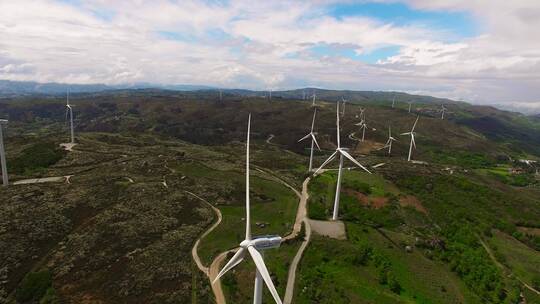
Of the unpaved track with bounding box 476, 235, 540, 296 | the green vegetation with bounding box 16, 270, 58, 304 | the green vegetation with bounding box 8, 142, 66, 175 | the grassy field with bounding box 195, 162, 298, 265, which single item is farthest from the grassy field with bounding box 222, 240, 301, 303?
the green vegetation with bounding box 8, 142, 66, 175

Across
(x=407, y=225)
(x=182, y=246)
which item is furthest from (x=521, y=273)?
(x=182, y=246)

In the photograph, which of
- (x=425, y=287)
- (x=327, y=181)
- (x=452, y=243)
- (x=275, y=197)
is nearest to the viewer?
(x=425, y=287)

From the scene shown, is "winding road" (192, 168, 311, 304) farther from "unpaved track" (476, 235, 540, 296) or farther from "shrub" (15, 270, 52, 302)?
"unpaved track" (476, 235, 540, 296)

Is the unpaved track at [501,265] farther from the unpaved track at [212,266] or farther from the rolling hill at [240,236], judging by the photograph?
the unpaved track at [212,266]

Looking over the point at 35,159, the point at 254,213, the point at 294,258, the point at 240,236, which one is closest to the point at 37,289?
the point at 240,236

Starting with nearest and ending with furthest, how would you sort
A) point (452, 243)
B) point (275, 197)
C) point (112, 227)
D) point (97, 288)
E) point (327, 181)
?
Answer: 1. point (97, 288)
2. point (112, 227)
3. point (452, 243)
4. point (275, 197)
5. point (327, 181)

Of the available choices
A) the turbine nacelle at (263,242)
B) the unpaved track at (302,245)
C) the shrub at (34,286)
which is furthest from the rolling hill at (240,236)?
the turbine nacelle at (263,242)

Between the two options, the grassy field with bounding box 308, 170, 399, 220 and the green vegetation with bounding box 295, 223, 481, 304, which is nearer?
the green vegetation with bounding box 295, 223, 481, 304

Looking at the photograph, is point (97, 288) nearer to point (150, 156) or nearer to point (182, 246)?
point (182, 246)
